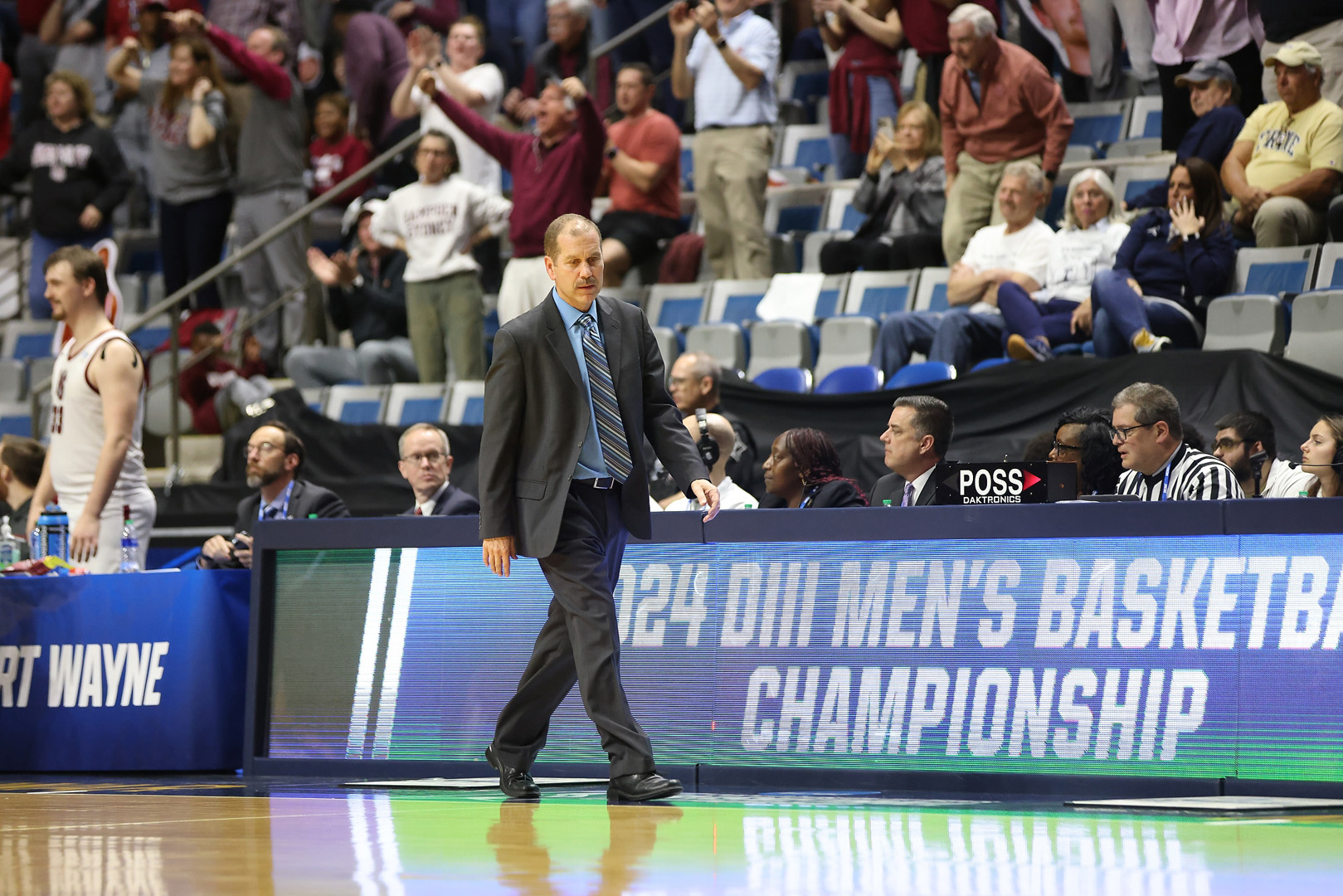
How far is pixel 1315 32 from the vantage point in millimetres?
11234

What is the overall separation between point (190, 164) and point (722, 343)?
5146 millimetres

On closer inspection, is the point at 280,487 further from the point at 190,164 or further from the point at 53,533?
the point at 190,164

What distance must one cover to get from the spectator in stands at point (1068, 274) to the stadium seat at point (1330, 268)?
112cm

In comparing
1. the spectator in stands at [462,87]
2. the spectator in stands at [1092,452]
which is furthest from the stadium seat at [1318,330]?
the spectator in stands at [462,87]

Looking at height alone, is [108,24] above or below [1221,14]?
above

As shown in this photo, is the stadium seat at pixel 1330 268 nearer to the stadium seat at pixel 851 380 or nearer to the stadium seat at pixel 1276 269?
the stadium seat at pixel 1276 269

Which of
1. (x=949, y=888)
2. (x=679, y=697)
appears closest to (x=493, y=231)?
(x=679, y=697)

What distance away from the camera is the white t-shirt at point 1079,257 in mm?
10758

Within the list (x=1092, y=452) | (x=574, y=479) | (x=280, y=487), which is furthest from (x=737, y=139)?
(x=574, y=479)

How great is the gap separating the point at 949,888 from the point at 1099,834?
1.13 m

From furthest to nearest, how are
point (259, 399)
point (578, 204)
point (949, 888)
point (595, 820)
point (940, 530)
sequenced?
point (259, 399) < point (578, 204) < point (940, 530) < point (595, 820) < point (949, 888)

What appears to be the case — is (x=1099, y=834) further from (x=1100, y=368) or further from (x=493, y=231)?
(x=493, y=231)

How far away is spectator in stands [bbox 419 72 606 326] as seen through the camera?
12.4m

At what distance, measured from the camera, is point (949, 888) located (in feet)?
13.0
